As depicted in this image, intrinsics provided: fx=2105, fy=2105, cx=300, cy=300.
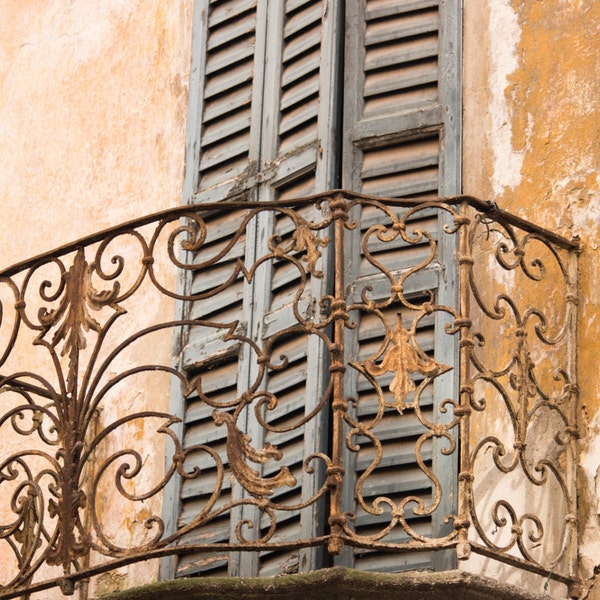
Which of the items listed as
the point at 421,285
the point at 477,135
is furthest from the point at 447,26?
the point at 421,285

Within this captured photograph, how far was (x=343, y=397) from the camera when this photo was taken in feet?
22.2

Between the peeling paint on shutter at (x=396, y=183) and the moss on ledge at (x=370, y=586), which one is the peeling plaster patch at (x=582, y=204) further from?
the moss on ledge at (x=370, y=586)

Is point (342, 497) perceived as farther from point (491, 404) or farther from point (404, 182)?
point (404, 182)

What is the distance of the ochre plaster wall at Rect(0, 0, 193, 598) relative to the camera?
8891mm

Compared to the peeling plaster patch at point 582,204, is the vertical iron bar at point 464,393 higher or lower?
lower

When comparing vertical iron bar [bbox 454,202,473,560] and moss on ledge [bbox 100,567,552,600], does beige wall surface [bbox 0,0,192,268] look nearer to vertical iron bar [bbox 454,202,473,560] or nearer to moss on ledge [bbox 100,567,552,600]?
vertical iron bar [bbox 454,202,473,560]

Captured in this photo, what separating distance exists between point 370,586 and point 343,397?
0.62m

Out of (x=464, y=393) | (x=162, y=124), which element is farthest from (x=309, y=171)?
(x=464, y=393)

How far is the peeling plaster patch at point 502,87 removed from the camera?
25.1ft

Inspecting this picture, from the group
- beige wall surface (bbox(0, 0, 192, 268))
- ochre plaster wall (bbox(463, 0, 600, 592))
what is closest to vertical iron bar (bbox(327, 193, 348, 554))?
ochre plaster wall (bbox(463, 0, 600, 592))

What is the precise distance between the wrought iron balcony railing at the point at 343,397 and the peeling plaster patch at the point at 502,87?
23 cm

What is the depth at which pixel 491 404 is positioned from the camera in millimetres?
7387

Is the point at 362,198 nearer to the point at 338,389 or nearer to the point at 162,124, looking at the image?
the point at 338,389

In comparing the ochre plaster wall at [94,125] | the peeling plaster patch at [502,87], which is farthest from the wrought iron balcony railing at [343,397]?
the ochre plaster wall at [94,125]
